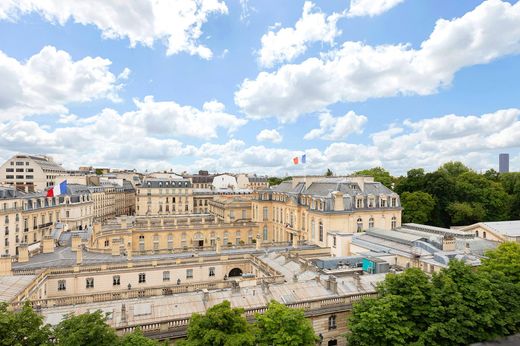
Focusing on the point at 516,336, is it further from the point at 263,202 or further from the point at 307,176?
the point at 263,202

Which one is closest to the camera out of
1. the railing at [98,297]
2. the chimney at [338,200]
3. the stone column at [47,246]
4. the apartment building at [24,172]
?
the railing at [98,297]

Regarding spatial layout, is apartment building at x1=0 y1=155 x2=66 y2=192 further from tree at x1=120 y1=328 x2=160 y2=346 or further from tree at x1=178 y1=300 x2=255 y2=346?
tree at x1=178 y1=300 x2=255 y2=346

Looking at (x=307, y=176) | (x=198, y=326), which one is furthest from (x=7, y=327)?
(x=307, y=176)

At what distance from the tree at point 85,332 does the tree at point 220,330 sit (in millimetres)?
2673

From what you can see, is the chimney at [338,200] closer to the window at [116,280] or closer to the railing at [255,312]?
the railing at [255,312]

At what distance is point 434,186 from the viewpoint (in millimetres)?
53812

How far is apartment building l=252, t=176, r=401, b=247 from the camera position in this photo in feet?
121

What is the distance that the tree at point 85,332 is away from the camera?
11.1 meters

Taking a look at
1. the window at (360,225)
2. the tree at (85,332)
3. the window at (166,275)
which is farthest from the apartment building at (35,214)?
the window at (360,225)

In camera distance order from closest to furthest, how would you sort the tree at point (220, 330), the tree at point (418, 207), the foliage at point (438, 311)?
the tree at point (220, 330)
the foliage at point (438, 311)
the tree at point (418, 207)

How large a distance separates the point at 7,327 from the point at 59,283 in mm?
15401

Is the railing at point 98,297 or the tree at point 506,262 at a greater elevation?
the tree at point 506,262

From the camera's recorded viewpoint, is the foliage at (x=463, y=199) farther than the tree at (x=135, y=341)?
Yes

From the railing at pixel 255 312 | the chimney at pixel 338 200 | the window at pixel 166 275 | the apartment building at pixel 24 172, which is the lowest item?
the window at pixel 166 275
